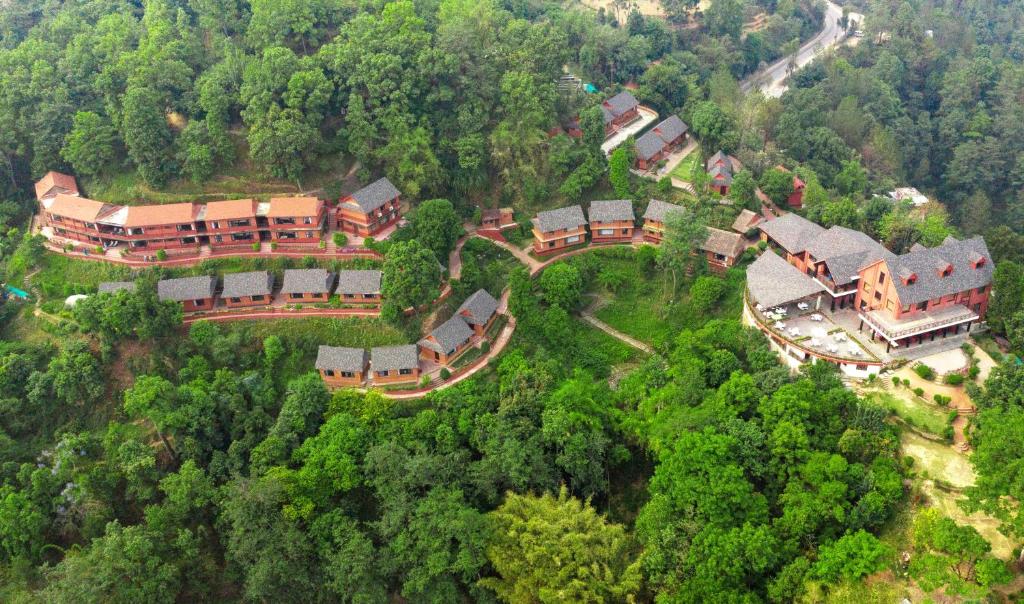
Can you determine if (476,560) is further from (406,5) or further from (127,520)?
(406,5)

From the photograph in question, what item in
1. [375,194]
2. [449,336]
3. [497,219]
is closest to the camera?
[449,336]

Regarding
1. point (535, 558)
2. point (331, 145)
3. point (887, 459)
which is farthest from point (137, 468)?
point (887, 459)

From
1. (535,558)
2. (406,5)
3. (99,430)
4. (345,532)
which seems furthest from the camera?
(406,5)

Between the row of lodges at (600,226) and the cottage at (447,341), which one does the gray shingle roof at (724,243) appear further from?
the cottage at (447,341)

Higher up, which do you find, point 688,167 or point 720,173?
point 720,173

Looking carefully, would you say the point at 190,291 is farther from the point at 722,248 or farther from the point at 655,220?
the point at 722,248

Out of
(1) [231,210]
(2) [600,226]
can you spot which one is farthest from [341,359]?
(2) [600,226]

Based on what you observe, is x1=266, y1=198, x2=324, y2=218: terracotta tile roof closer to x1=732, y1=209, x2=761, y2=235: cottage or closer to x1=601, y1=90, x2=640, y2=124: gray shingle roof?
x1=601, y1=90, x2=640, y2=124: gray shingle roof

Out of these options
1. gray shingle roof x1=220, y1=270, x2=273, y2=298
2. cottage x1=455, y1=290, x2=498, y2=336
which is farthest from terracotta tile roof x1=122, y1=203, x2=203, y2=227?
cottage x1=455, y1=290, x2=498, y2=336
